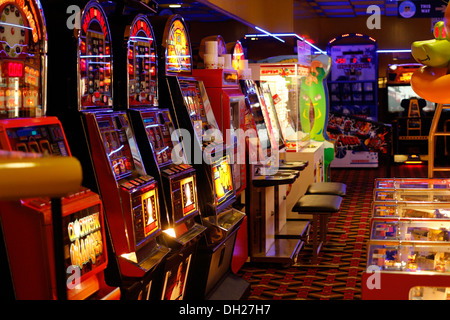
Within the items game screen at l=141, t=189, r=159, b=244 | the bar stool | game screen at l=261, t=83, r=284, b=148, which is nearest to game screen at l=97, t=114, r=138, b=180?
game screen at l=141, t=189, r=159, b=244

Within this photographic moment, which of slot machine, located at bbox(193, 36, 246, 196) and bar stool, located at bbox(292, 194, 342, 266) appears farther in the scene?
bar stool, located at bbox(292, 194, 342, 266)

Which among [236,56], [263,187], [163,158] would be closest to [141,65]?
[163,158]

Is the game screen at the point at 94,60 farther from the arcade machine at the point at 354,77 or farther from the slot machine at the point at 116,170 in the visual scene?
the arcade machine at the point at 354,77

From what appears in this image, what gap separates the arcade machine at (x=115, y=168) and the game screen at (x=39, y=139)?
0.31m

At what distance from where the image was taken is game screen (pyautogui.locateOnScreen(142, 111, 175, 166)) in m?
3.47

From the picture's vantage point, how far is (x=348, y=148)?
462 inches

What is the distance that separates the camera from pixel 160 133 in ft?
11.8

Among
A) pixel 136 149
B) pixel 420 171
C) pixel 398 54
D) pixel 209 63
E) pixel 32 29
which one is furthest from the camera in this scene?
pixel 398 54

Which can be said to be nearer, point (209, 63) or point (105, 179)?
point (105, 179)

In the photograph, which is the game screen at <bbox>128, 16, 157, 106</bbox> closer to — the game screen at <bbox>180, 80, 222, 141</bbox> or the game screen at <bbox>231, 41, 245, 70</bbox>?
the game screen at <bbox>180, 80, 222, 141</bbox>

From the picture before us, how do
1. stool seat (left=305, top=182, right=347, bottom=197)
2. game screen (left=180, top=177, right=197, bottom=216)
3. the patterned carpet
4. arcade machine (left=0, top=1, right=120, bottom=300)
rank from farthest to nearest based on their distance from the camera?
stool seat (left=305, top=182, right=347, bottom=197) < the patterned carpet < game screen (left=180, top=177, right=197, bottom=216) < arcade machine (left=0, top=1, right=120, bottom=300)

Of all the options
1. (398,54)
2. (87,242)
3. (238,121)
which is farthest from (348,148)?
(87,242)
